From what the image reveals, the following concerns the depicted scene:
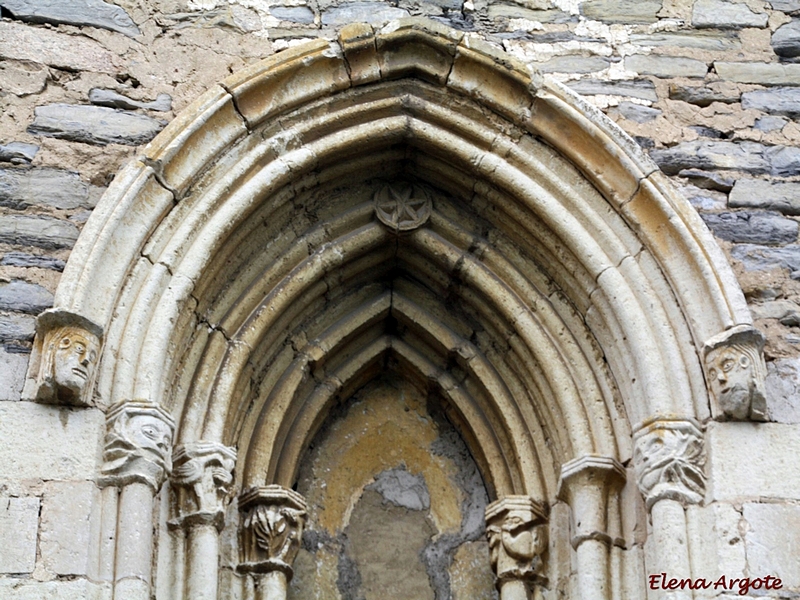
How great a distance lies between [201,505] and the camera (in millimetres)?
6066

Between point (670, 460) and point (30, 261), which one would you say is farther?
point (30, 261)

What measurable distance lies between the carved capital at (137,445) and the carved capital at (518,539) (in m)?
1.57

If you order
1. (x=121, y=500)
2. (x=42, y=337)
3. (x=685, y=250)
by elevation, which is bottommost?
(x=121, y=500)

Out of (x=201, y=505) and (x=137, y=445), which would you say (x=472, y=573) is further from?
(x=137, y=445)

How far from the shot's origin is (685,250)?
6480mm

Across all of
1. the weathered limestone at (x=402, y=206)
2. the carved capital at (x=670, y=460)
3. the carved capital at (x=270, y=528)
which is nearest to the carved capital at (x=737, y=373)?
the carved capital at (x=670, y=460)

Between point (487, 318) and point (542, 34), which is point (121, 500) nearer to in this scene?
point (487, 318)

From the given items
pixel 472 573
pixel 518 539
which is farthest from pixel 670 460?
pixel 472 573

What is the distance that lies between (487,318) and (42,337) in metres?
2.08

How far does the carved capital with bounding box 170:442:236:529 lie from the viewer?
19.9 ft

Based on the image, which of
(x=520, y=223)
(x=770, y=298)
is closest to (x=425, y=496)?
(x=520, y=223)

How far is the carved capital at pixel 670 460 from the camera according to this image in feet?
19.6

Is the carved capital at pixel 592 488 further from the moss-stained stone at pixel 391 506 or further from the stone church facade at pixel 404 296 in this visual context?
the moss-stained stone at pixel 391 506

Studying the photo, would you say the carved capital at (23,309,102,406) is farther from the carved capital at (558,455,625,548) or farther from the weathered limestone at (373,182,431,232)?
the carved capital at (558,455,625,548)
